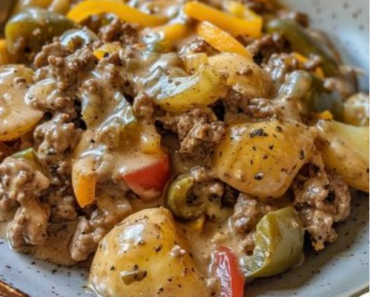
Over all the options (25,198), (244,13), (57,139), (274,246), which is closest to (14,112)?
(57,139)

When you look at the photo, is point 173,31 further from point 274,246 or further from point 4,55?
point 274,246

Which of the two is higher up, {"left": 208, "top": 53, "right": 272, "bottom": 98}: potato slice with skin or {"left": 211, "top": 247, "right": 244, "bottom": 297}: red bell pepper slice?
{"left": 208, "top": 53, "right": 272, "bottom": 98}: potato slice with skin

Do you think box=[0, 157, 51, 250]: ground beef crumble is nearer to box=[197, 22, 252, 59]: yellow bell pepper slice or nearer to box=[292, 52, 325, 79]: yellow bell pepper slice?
box=[197, 22, 252, 59]: yellow bell pepper slice

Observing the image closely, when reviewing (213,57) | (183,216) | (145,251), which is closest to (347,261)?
(183,216)

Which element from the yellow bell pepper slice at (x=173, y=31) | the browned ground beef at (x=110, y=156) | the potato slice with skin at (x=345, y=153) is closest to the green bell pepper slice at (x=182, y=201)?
the browned ground beef at (x=110, y=156)

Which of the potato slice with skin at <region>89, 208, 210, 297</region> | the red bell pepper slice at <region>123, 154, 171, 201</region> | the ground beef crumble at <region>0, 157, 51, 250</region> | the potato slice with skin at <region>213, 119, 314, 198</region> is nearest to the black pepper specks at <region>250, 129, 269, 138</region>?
the potato slice with skin at <region>213, 119, 314, 198</region>
